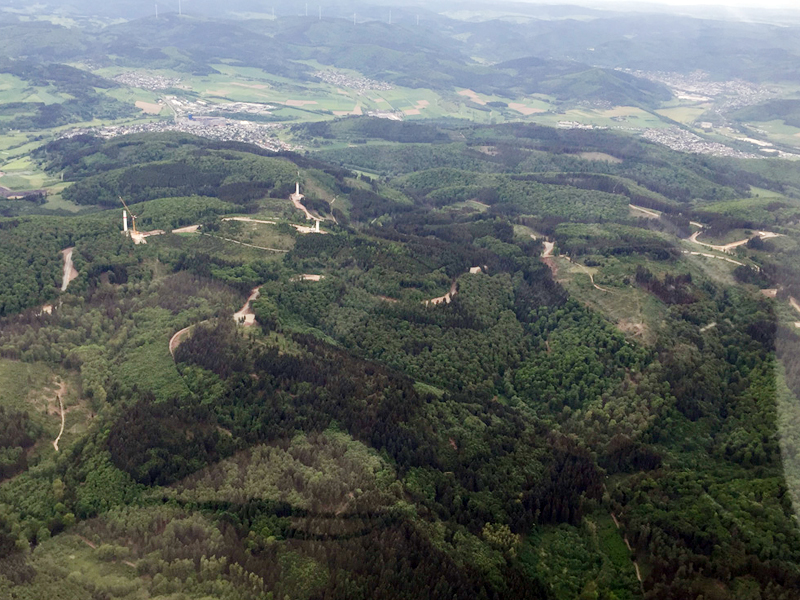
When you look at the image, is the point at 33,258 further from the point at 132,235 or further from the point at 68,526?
the point at 68,526

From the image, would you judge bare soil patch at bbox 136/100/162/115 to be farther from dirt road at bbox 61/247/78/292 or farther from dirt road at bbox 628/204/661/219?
dirt road at bbox 628/204/661/219

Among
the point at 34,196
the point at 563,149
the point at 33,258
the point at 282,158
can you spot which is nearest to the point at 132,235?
the point at 33,258

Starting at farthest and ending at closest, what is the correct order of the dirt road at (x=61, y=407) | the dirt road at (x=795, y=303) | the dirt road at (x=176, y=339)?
the dirt road at (x=795, y=303)
the dirt road at (x=176, y=339)
the dirt road at (x=61, y=407)

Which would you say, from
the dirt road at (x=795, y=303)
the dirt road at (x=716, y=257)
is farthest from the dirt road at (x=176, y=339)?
the dirt road at (x=716, y=257)

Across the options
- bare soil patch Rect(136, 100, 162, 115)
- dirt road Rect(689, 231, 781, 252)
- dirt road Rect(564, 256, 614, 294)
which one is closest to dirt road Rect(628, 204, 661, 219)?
dirt road Rect(689, 231, 781, 252)

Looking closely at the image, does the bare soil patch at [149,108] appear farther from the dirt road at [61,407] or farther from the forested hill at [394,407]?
the dirt road at [61,407]
